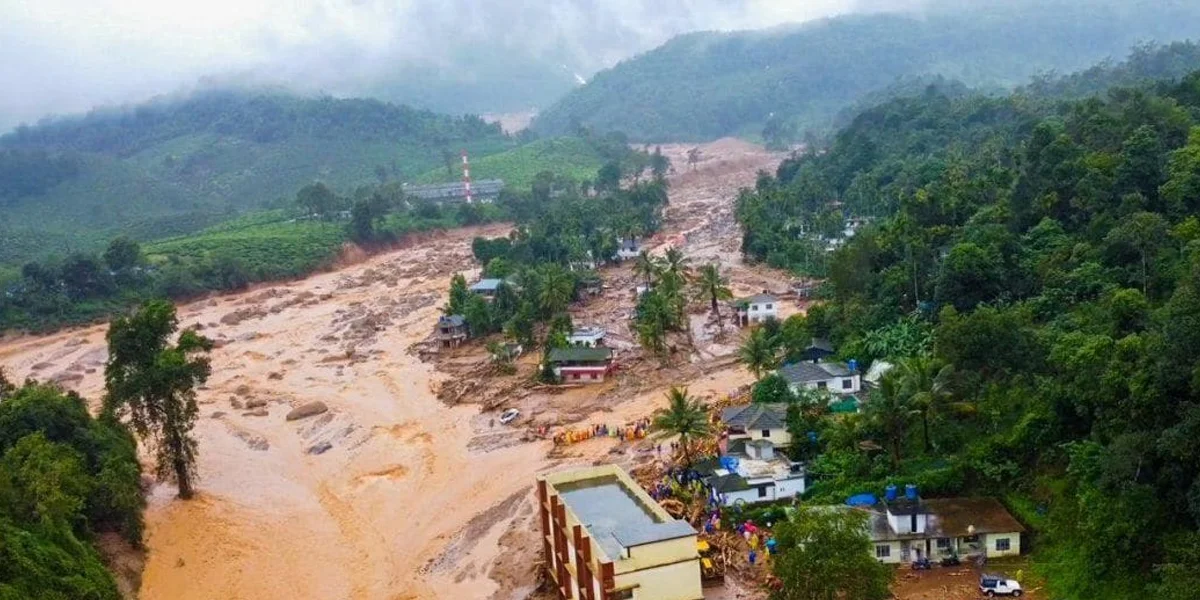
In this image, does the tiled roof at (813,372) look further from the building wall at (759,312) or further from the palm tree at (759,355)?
the building wall at (759,312)

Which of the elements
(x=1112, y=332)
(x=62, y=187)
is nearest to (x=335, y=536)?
(x=1112, y=332)

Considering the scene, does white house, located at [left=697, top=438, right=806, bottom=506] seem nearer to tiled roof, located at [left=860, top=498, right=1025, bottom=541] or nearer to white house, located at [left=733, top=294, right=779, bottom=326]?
tiled roof, located at [left=860, top=498, right=1025, bottom=541]

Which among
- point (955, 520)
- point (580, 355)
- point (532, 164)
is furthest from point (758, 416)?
point (532, 164)

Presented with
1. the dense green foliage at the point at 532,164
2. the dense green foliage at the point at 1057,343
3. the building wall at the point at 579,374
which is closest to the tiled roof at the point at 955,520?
the dense green foliage at the point at 1057,343

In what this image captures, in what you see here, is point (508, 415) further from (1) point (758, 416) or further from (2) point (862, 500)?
(2) point (862, 500)

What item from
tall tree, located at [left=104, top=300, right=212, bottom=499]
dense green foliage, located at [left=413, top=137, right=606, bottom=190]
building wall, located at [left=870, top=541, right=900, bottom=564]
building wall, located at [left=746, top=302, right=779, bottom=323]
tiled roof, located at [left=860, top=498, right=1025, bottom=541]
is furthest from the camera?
dense green foliage, located at [left=413, top=137, right=606, bottom=190]

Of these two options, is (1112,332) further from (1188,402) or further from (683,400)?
(683,400)

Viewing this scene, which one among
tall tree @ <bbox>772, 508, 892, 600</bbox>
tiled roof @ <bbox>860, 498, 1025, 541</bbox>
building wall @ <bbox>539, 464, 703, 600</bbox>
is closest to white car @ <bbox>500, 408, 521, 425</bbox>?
building wall @ <bbox>539, 464, 703, 600</bbox>
